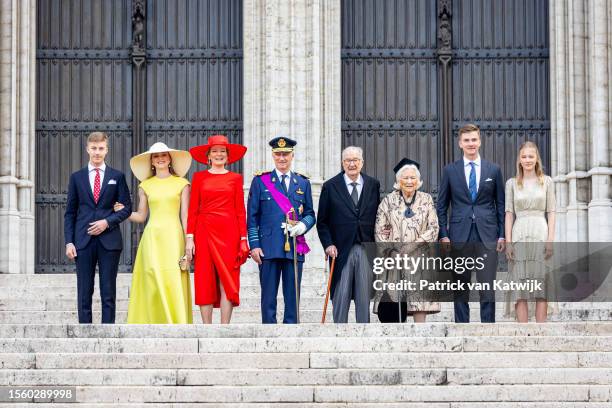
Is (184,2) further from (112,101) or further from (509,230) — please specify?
(509,230)

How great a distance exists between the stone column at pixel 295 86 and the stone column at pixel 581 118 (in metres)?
2.77

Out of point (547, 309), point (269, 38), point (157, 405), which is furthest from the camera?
point (269, 38)

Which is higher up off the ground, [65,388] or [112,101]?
[112,101]

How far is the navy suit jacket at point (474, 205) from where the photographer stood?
12.9m

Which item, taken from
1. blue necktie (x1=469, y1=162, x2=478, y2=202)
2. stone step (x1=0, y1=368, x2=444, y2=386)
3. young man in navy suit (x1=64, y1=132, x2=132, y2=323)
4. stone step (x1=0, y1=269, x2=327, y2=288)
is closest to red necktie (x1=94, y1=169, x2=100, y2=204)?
young man in navy suit (x1=64, y1=132, x2=132, y2=323)

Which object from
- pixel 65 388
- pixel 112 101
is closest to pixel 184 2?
pixel 112 101

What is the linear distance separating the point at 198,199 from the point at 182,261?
568 mm

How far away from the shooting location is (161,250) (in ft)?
42.0

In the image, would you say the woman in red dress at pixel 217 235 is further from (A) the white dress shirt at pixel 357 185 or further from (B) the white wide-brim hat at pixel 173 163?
(A) the white dress shirt at pixel 357 185

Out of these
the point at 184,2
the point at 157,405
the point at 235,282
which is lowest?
the point at 157,405

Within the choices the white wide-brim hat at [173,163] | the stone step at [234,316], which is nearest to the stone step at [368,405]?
the white wide-brim hat at [173,163]

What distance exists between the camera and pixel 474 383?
10.7 meters

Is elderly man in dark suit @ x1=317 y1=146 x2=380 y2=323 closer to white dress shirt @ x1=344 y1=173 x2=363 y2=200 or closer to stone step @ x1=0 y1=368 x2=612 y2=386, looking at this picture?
white dress shirt @ x1=344 y1=173 x2=363 y2=200

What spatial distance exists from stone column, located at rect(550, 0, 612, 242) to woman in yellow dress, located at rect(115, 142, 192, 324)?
625 centimetres
